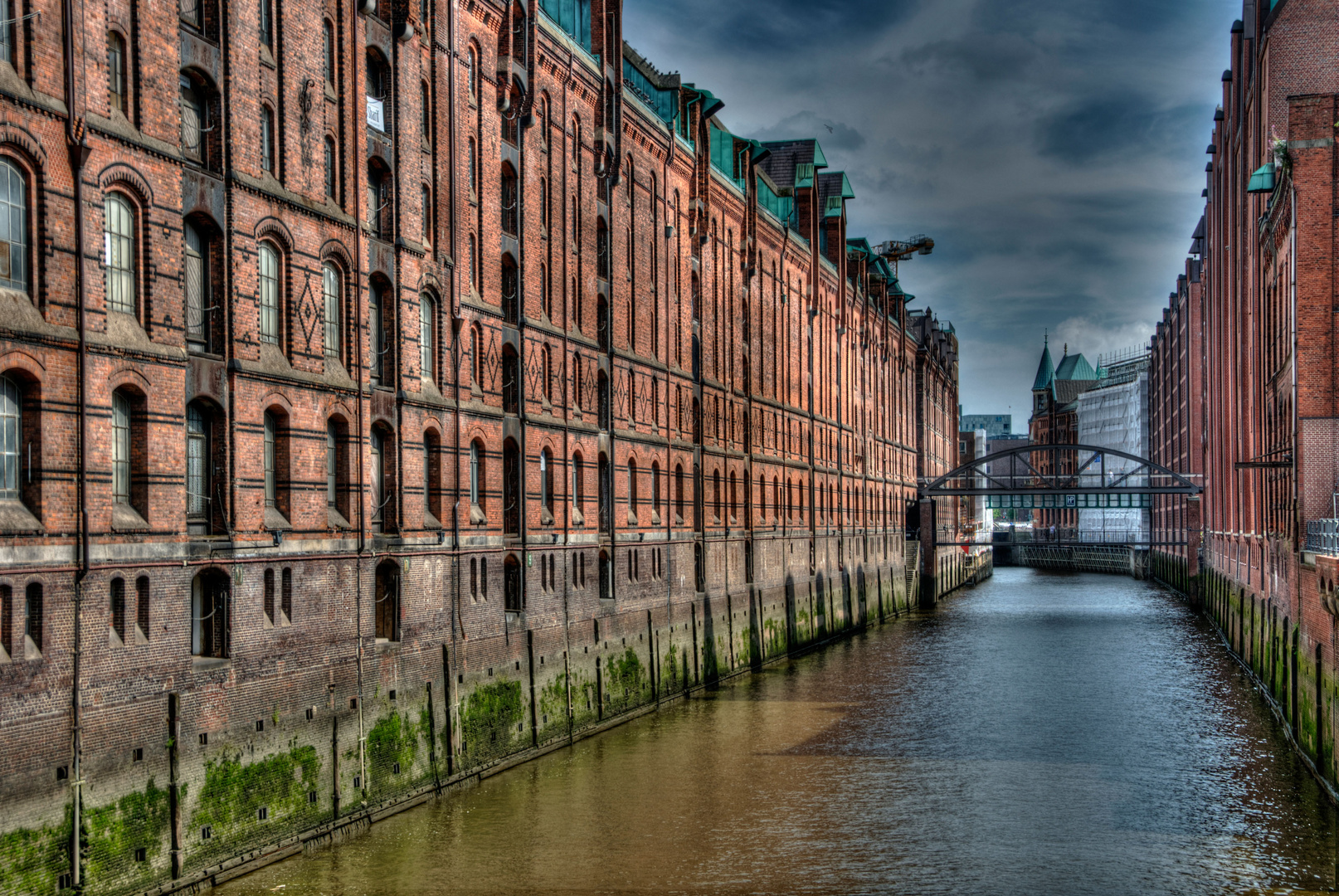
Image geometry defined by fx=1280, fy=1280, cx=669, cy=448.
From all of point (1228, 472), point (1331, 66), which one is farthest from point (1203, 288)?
point (1331, 66)

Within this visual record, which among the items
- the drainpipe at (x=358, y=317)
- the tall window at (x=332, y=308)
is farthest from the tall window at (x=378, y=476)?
the tall window at (x=332, y=308)

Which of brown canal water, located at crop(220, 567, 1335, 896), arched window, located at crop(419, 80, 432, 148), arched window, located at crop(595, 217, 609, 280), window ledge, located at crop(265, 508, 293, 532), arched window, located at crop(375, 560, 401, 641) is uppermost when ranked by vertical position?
arched window, located at crop(419, 80, 432, 148)

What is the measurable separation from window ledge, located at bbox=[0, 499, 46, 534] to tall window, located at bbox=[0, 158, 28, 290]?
2427 mm

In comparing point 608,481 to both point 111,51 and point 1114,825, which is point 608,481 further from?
point 111,51

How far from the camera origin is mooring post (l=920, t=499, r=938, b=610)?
77625 millimetres

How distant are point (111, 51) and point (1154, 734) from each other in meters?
26.1

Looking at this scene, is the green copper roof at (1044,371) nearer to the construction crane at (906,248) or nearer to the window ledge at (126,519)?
the construction crane at (906,248)

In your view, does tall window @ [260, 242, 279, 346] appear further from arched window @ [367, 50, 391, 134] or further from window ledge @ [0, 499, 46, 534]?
window ledge @ [0, 499, 46, 534]

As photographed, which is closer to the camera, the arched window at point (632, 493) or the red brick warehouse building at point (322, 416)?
the red brick warehouse building at point (322, 416)

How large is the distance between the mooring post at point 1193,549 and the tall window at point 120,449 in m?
62.7

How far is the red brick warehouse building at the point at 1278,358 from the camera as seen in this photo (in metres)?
27.4

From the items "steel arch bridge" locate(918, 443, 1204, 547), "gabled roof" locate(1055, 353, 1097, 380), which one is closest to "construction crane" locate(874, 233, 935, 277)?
"steel arch bridge" locate(918, 443, 1204, 547)

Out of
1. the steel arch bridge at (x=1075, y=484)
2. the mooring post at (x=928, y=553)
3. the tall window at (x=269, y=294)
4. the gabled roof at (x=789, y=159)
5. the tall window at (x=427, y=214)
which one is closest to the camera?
the tall window at (x=269, y=294)

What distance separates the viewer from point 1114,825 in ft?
70.5
